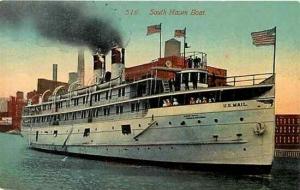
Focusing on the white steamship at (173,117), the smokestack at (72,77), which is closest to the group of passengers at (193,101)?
the white steamship at (173,117)

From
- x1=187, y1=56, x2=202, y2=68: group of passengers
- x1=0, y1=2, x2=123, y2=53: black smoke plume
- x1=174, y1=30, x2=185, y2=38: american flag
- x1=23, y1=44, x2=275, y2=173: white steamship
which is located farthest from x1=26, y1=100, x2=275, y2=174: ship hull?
x1=0, y1=2, x2=123, y2=53: black smoke plume

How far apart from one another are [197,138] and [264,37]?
35.5 inches

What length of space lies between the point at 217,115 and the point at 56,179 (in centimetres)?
146

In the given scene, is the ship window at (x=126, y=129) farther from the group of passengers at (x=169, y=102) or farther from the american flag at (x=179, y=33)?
the american flag at (x=179, y=33)

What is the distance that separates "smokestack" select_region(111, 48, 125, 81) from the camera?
4.74m

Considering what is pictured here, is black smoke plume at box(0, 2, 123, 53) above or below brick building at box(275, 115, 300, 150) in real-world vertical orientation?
above

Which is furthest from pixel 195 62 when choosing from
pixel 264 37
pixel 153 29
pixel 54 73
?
pixel 54 73

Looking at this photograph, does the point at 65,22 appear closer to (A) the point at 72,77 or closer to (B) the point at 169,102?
(A) the point at 72,77

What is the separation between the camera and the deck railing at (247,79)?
4.22 meters

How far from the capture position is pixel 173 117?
4.62 metres

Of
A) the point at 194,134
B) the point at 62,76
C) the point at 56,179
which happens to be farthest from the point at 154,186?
the point at 62,76

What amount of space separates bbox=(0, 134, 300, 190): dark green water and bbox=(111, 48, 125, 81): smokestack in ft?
2.42

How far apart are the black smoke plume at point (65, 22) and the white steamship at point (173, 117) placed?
0.47 feet

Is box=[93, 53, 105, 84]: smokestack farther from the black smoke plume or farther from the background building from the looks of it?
the background building
